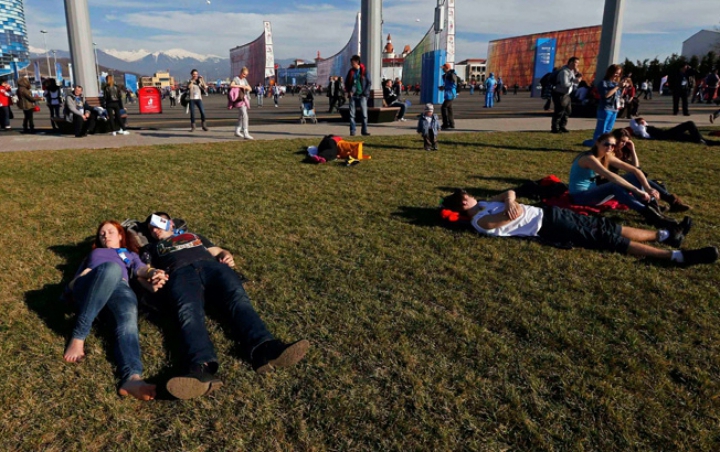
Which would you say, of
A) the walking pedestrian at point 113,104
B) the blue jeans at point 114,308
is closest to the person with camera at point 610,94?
the blue jeans at point 114,308

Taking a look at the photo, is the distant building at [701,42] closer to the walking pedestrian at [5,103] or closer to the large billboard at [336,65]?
the large billboard at [336,65]

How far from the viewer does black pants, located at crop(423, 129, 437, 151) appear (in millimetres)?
10992

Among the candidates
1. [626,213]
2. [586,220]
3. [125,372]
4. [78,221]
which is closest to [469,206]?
[586,220]

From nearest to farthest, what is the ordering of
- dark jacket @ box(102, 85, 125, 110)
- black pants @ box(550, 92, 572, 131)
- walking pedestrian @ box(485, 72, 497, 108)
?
black pants @ box(550, 92, 572, 131), dark jacket @ box(102, 85, 125, 110), walking pedestrian @ box(485, 72, 497, 108)

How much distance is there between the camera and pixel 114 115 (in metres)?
14.5

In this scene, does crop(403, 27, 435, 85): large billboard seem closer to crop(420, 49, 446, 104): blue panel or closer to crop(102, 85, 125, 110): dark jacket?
crop(420, 49, 446, 104): blue panel

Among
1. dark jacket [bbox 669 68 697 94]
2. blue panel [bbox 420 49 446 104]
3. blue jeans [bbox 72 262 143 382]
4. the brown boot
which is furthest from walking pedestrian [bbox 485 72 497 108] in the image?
blue jeans [bbox 72 262 143 382]

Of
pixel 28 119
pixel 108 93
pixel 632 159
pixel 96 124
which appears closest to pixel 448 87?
pixel 632 159

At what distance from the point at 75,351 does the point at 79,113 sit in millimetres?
12930

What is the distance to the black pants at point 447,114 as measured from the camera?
593 inches

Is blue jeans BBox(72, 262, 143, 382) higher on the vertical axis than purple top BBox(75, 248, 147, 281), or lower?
lower

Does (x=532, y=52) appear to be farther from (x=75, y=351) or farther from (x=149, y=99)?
(x=75, y=351)

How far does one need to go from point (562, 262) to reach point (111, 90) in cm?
1391

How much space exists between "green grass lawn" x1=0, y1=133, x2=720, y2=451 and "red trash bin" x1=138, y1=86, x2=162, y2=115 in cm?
1986
